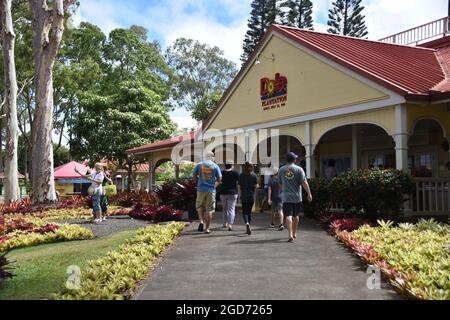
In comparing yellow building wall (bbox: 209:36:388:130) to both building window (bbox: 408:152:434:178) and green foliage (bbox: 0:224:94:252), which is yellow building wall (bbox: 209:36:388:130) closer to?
building window (bbox: 408:152:434:178)

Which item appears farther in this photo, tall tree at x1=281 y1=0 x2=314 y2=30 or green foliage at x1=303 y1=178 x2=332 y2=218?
tall tree at x1=281 y1=0 x2=314 y2=30

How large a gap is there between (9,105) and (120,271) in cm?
1509

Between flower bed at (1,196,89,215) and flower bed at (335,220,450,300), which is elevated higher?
flower bed at (1,196,89,215)

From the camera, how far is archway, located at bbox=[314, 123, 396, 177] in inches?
610

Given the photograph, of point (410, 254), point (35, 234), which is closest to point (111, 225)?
point (35, 234)

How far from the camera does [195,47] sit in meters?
49.1

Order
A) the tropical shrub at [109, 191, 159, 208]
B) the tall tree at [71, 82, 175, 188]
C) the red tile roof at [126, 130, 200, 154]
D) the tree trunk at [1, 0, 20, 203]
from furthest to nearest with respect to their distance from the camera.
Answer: the tall tree at [71, 82, 175, 188], the red tile roof at [126, 130, 200, 154], the tree trunk at [1, 0, 20, 203], the tropical shrub at [109, 191, 159, 208]

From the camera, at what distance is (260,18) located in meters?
41.1

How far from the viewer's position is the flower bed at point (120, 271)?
5.45 metres

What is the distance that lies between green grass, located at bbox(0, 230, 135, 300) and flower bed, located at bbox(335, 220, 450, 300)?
4.05 m

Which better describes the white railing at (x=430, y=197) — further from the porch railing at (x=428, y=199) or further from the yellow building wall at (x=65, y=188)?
the yellow building wall at (x=65, y=188)

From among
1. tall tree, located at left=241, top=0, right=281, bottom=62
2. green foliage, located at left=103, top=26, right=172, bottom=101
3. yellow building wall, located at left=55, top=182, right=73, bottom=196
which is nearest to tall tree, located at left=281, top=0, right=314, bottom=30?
tall tree, located at left=241, top=0, right=281, bottom=62

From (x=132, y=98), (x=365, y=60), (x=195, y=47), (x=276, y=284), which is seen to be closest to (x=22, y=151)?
(x=195, y=47)

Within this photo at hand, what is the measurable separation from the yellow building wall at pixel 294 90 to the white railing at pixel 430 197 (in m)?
2.33
